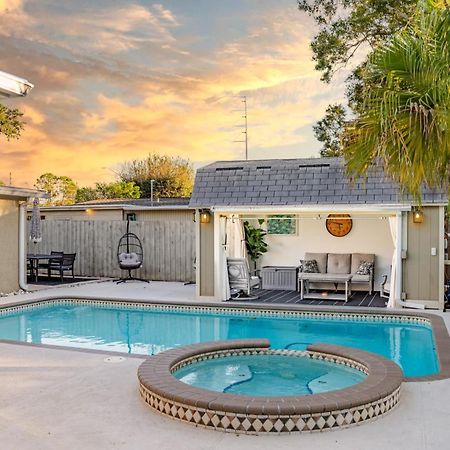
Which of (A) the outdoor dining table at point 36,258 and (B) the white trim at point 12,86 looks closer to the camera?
(B) the white trim at point 12,86

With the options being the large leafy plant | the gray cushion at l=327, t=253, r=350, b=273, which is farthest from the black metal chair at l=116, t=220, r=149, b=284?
the gray cushion at l=327, t=253, r=350, b=273

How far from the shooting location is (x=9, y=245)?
14961mm

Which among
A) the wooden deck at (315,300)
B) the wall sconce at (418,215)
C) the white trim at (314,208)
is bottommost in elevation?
the wooden deck at (315,300)

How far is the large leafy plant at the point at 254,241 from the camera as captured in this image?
1606cm

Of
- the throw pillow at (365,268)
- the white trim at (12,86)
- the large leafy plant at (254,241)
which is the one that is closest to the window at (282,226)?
the large leafy plant at (254,241)

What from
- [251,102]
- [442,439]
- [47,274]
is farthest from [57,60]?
[442,439]

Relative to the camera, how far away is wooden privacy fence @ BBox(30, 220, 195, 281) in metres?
17.5

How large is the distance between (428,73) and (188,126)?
20416mm

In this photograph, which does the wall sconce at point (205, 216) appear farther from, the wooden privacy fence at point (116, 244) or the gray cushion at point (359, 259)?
the gray cushion at point (359, 259)

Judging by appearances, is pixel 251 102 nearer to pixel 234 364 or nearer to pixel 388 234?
pixel 388 234

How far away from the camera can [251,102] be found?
23.2m

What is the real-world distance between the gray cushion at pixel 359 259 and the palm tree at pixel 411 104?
923 cm

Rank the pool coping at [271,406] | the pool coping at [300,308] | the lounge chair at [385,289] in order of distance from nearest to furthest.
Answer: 1. the pool coping at [271,406]
2. the pool coping at [300,308]
3. the lounge chair at [385,289]

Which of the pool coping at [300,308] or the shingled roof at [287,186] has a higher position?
the shingled roof at [287,186]
